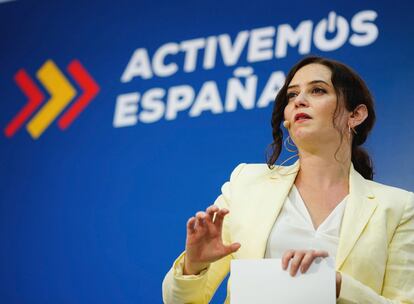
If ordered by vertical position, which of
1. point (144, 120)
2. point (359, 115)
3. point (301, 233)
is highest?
point (144, 120)

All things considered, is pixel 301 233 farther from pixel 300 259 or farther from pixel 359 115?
pixel 359 115

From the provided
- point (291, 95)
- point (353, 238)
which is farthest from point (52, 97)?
point (353, 238)

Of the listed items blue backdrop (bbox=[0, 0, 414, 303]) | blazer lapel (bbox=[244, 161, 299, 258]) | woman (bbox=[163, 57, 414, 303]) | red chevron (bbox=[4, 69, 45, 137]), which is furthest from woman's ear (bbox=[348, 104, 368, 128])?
red chevron (bbox=[4, 69, 45, 137])

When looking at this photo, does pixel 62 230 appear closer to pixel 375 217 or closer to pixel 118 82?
pixel 118 82

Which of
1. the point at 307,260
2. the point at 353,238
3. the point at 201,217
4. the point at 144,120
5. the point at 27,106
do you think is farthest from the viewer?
the point at 27,106

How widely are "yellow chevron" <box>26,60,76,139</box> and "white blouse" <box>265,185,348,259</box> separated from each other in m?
1.82

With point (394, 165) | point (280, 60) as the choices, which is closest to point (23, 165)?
point (280, 60)

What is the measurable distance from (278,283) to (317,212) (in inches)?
15.9

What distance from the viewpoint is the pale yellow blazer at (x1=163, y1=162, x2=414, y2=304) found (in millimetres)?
1812

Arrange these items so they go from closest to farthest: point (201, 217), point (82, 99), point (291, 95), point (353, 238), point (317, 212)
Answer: point (201, 217) < point (353, 238) < point (317, 212) < point (291, 95) < point (82, 99)

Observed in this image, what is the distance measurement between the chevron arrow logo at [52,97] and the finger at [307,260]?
6.73 ft

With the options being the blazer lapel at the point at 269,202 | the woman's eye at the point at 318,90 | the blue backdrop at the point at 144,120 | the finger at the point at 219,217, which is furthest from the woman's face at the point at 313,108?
the blue backdrop at the point at 144,120

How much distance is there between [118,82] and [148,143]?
38 centimetres

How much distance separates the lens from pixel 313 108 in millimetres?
2092
